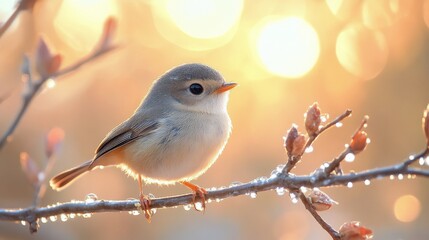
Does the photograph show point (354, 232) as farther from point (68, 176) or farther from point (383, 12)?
point (383, 12)

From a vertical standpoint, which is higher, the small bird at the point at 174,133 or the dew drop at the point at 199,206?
the small bird at the point at 174,133

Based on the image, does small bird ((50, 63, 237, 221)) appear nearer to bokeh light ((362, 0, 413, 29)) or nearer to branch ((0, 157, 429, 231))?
branch ((0, 157, 429, 231))

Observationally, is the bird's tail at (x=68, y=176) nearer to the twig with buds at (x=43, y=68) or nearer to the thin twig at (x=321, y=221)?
the twig with buds at (x=43, y=68)

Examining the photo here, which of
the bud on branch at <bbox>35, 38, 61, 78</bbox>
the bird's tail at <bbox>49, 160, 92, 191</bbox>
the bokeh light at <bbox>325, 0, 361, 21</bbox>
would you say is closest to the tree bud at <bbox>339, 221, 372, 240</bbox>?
the bud on branch at <bbox>35, 38, 61, 78</bbox>

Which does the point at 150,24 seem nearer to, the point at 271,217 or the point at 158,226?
the point at 158,226

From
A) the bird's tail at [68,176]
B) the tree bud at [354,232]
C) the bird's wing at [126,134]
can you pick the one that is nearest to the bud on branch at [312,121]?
the tree bud at [354,232]

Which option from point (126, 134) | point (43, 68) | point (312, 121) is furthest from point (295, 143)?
point (126, 134)
